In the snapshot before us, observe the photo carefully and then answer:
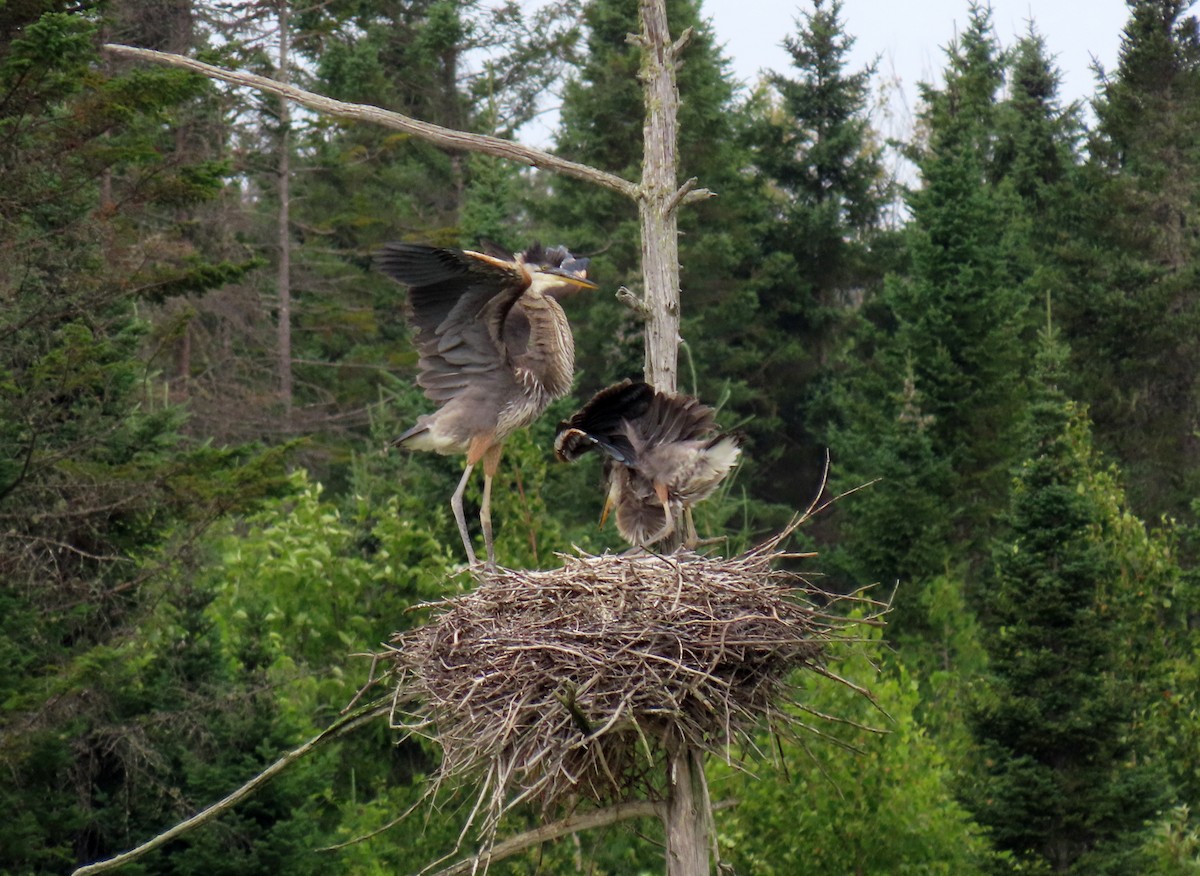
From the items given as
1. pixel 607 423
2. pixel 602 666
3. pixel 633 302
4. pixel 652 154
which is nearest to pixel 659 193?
pixel 652 154

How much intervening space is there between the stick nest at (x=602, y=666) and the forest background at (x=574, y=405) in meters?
0.51

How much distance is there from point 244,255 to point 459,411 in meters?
15.7

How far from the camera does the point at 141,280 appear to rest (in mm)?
13703

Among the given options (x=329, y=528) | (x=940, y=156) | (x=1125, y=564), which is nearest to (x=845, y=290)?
(x=940, y=156)

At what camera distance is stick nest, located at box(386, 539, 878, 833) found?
6.87 meters

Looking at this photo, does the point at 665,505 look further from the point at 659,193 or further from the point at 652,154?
the point at 652,154

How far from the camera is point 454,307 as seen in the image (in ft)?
30.1

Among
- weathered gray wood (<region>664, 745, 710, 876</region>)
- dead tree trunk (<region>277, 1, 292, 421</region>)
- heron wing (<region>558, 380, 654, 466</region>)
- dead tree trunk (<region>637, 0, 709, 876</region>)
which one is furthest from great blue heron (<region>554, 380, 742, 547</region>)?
dead tree trunk (<region>277, 1, 292, 421</region>)

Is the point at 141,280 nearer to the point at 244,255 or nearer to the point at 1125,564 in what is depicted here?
the point at 244,255

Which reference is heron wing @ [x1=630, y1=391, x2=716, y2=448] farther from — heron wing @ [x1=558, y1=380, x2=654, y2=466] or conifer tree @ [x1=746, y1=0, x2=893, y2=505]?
conifer tree @ [x1=746, y1=0, x2=893, y2=505]

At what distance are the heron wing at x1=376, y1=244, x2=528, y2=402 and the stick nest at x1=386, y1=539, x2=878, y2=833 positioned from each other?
5.72ft

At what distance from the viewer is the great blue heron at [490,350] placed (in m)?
9.11

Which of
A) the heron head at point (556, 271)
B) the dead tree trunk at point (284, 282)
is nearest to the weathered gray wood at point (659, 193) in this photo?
the heron head at point (556, 271)

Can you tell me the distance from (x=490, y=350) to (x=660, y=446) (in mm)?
1121
